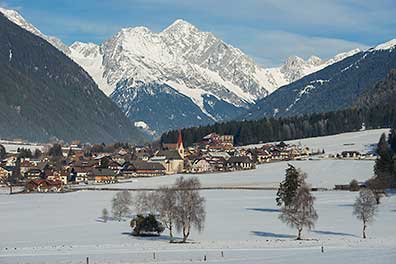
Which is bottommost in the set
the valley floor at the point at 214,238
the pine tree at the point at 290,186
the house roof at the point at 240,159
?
the valley floor at the point at 214,238

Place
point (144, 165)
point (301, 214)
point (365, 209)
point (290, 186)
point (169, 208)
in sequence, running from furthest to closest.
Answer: point (144, 165), point (290, 186), point (365, 209), point (301, 214), point (169, 208)

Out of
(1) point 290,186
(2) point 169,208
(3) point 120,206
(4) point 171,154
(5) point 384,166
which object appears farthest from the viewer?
(4) point 171,154

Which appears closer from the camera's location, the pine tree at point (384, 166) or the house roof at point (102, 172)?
the pine tree at point (384, 166)

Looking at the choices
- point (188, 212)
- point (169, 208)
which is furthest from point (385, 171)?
point (169, 208)

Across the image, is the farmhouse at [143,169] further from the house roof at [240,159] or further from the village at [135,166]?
the house roof at [240,159]

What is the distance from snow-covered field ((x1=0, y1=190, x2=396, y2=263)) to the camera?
5228 cm

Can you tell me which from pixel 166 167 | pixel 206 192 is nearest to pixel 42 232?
pixel 206 192

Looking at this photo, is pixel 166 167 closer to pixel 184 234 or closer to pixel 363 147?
pixel 363 147

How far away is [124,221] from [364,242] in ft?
88.3

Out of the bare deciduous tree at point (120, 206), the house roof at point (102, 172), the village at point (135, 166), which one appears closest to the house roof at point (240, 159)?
the village at point (135, 166)

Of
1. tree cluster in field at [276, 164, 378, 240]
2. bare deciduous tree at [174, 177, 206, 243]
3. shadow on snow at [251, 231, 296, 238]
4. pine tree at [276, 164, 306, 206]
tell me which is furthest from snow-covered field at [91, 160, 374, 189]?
bare deciduous tree at [174, 177, 206, 243]

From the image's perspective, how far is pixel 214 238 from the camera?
6325 centimetres

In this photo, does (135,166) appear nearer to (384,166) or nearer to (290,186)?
(384,166)

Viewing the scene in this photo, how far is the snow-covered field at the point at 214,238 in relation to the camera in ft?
172
